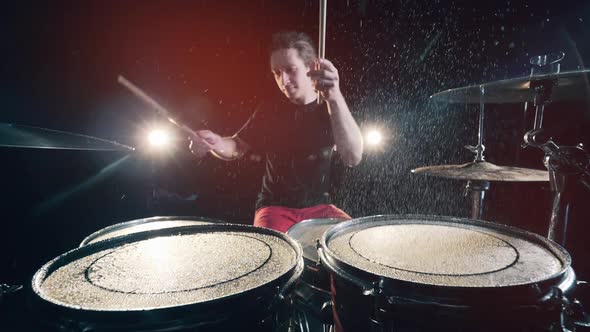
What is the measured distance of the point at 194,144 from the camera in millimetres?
2242

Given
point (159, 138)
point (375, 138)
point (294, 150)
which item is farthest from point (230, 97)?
point (375, 138)

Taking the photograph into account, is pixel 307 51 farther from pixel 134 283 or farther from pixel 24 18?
pixel 24 18

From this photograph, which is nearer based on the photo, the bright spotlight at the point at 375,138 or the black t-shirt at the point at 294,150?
the black t-shirt at the point at 294,150

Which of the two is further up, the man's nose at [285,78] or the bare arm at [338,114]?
the man's nose at [285,78]

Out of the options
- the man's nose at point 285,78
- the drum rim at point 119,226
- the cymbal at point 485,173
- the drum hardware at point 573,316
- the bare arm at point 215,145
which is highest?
the man's nose at point 285,78

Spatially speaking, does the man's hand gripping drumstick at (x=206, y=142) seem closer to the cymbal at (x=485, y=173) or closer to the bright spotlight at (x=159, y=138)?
→ the bright spotlight at (x=159, y=138)

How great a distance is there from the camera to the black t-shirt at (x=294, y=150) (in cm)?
238

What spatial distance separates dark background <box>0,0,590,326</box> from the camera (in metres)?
2.11

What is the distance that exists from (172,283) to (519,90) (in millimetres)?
1955

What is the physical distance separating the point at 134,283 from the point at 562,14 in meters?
3.05

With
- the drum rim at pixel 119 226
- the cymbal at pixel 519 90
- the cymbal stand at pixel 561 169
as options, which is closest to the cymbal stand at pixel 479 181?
the cymbal at pixel 519 90

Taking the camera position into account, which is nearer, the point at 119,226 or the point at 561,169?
the point at 561,169

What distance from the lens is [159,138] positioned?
9.73ft

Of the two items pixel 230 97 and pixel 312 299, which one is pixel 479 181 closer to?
pixel 312 299
